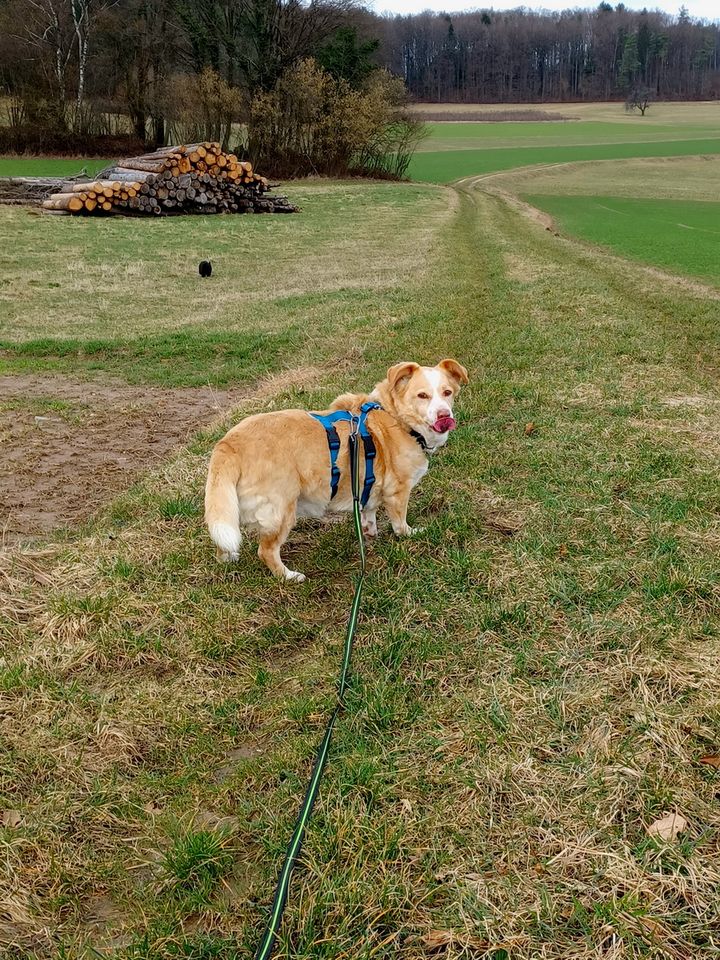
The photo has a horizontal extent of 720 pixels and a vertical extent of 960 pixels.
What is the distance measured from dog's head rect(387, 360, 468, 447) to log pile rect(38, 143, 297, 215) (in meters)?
28.3

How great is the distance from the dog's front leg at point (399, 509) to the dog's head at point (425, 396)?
1.45ft

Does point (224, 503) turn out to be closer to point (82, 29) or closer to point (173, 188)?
point (173, 188)

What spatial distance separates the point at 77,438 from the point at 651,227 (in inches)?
1185

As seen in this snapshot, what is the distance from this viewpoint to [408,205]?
37.4 meters

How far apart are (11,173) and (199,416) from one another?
136 feet

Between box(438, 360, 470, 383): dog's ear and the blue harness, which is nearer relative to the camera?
the blue harness

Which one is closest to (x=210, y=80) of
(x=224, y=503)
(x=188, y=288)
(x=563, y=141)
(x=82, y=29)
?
(x=82, y=29)

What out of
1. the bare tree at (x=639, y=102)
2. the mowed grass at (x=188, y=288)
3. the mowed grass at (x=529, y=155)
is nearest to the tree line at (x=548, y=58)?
the bare tree at (x=639, y=102)

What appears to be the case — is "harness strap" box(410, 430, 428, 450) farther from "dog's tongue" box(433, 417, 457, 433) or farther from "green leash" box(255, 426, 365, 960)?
"green leash" box(255, 426, 365, 960)

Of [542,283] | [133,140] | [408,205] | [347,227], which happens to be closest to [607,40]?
[133,140]

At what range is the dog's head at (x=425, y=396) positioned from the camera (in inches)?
197

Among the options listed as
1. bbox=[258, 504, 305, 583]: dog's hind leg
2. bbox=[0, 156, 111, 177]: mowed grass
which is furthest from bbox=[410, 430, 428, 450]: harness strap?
bbox=[0, 156, 111, 177]: mowed grass

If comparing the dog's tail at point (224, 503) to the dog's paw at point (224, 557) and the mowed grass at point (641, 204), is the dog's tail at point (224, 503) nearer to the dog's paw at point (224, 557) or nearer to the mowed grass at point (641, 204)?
the dog's paw at point (224, 557)

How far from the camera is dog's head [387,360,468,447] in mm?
5004
